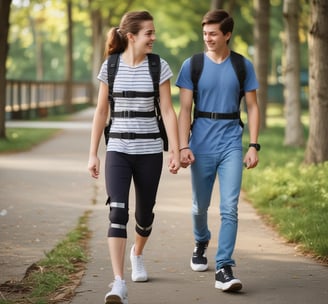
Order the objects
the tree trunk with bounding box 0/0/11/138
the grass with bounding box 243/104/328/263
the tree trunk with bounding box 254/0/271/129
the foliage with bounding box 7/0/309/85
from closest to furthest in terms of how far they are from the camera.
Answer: the grass with bounding box 243/104/328/263, the tree trunk with bounding box 0/0/11/138, the tree trunk with bounding box 254/0/271/129, the foliage with bounding box 7/0/309/85

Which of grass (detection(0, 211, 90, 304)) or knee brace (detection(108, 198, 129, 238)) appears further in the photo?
grass (detection(0, 211, 90, 304))

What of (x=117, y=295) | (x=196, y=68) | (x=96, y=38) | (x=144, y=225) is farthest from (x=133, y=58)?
(x=96, y=38)

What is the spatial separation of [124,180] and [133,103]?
509 millimetres

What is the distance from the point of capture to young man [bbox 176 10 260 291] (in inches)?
257

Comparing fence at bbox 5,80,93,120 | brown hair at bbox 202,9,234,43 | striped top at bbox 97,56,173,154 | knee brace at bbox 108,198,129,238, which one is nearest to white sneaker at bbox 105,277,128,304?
knee brace at bbox 108,198,129,238

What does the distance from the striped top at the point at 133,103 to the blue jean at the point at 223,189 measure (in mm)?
632

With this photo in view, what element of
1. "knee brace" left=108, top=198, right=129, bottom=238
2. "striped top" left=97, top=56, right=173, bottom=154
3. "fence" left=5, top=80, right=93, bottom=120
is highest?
"striped top" left=97, top=56, right=173, bottom=154

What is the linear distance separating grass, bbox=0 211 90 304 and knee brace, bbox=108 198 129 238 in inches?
21.2

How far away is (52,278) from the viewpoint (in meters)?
6.72

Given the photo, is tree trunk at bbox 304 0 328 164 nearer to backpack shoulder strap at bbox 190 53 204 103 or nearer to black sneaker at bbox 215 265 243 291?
backpack shoulder strap at bbox 190 53 204 103

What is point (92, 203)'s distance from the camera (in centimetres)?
1140

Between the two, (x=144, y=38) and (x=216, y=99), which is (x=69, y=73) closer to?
(x=216, y=99)

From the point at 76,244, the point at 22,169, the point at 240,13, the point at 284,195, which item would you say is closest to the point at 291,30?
the point at 22,169

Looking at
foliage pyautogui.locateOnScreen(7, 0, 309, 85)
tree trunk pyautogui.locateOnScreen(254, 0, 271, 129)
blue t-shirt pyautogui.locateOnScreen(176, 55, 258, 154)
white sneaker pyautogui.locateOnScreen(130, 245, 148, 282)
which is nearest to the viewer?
blue t-shirt pyautogui.locateOnScreen(176, 55, 258, 154)
